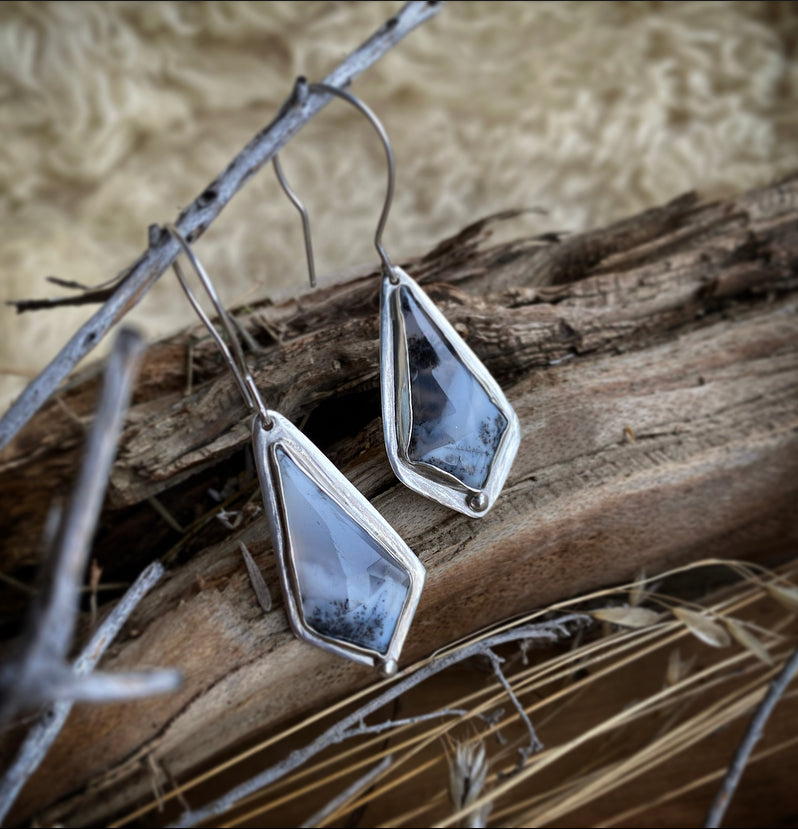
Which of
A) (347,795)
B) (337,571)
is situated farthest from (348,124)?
(347,795)

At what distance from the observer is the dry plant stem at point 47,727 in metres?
0.44

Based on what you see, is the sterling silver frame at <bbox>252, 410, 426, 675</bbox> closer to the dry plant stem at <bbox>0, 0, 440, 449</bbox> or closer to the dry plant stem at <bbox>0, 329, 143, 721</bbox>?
the dry plant stem at <bbox>0, 0, 440, 449</bbox>

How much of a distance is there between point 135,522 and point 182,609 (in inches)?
5.0

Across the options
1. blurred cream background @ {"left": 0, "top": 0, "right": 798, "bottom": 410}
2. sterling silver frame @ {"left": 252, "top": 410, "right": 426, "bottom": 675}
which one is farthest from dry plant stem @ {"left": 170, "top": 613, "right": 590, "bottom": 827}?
blurred cream background @ {"left": 0, "top": 0, "right": 798, "bottom": 410}

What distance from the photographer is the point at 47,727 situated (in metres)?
0.46

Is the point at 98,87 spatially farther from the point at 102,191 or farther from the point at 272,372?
the point at 272,372

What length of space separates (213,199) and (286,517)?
210mm

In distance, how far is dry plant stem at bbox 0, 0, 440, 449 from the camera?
16.4 inches

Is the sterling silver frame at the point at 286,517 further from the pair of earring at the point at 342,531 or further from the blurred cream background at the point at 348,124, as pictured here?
the blurred cream background at the point at 348,124

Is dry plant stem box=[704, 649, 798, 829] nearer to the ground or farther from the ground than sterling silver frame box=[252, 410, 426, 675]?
nearer to the ground

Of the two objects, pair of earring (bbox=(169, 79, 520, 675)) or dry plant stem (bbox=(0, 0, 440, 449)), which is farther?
pair of earring (bbox=(169, 79, 520, 675))

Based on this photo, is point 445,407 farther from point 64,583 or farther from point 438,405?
point 64,583

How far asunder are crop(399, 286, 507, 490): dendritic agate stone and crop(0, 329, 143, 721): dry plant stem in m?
0.35

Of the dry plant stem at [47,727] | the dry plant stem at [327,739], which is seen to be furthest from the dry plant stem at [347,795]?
the dry plant stem at [47,727]
